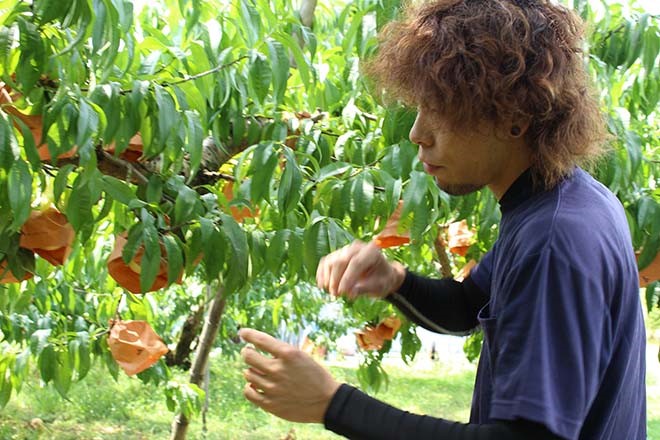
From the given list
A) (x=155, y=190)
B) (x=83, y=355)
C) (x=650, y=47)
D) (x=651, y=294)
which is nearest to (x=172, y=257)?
(x=155, y=190)

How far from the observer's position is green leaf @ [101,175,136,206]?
1.34 meters

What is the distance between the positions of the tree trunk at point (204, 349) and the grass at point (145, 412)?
1.93 metres

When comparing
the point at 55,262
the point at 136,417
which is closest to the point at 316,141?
the point at 55,262

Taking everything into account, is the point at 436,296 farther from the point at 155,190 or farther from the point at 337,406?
the point at 155,190

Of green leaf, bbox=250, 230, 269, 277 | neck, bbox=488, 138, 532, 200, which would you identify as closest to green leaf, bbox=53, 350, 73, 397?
green leaf, bbox=250, 230, 269, 277

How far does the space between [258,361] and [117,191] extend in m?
0.60

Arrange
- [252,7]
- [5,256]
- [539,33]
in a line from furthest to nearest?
[252,7] < [5,256] < [539,33]

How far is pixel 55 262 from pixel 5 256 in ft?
0.32

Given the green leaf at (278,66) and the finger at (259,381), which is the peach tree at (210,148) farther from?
the finger at (259,381)

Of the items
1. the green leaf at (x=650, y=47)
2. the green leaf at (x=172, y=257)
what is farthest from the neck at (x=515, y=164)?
the green leaf at (x=650, y=47)

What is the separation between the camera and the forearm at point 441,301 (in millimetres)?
1206

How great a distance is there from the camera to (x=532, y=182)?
91 cm

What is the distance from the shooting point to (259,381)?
2.75 ft

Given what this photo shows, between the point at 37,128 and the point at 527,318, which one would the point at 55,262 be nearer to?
the point at 37,128
